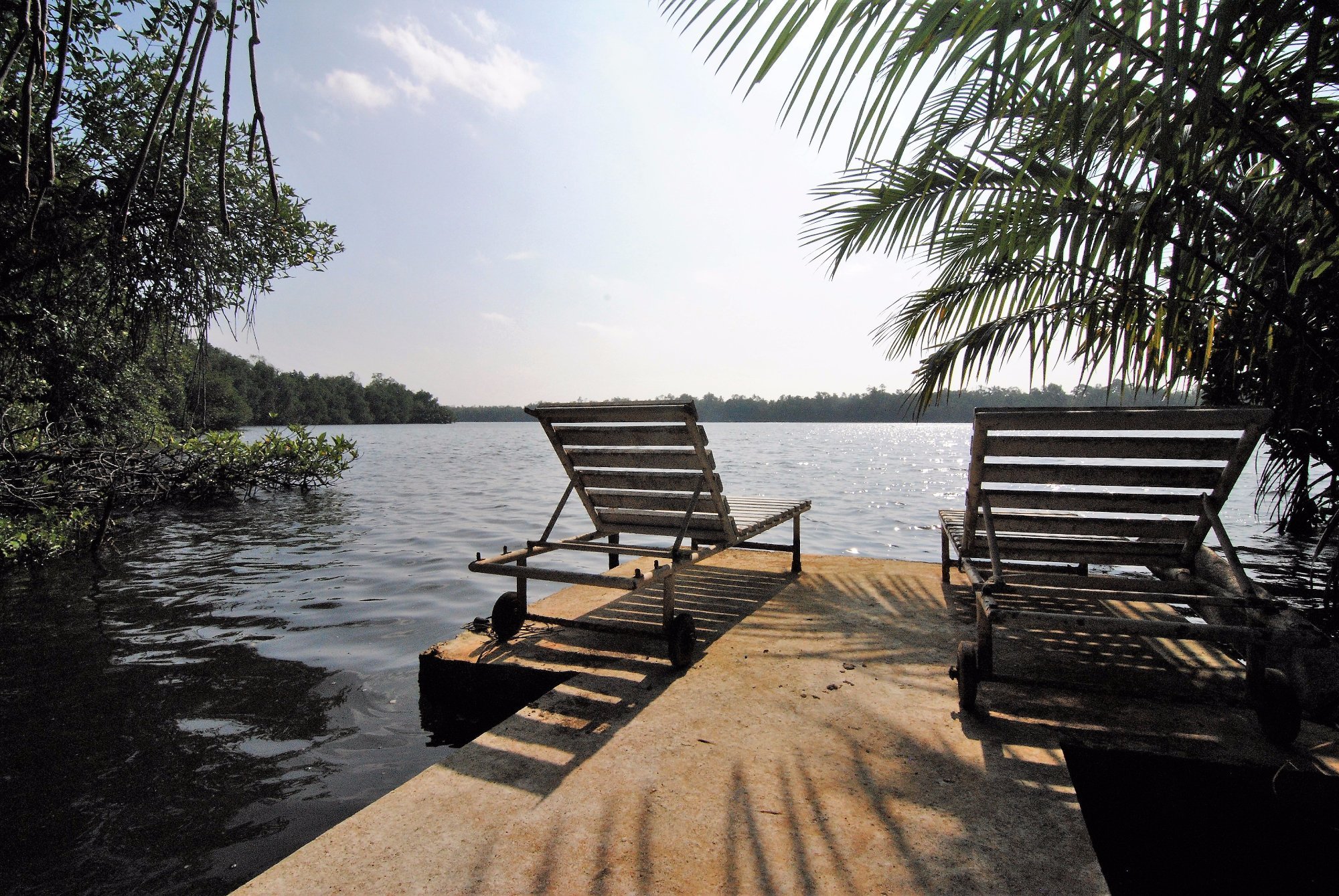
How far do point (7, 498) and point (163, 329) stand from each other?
14.1ft

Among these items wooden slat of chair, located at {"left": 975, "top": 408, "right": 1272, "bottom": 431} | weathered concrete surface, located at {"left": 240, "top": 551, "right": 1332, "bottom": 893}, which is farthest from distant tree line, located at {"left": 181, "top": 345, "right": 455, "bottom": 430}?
wooden slat of chair, located at {"left": 975, "top": 408, "right": 1272, "bottom": 431}

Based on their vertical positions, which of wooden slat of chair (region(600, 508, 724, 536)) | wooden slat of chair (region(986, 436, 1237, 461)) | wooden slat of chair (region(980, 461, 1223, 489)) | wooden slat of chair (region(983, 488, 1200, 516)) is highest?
wooden slat of chair (region(986, 436, 1237, 461))

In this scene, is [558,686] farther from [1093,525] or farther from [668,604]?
[1093,525]

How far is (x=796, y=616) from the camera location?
14.9 ft

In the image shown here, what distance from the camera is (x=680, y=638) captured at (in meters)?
3.55

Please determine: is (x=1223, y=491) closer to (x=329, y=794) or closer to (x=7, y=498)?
(x=329, y=794)

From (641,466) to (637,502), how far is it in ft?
1.05

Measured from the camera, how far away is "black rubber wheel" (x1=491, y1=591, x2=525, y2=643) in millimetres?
4051

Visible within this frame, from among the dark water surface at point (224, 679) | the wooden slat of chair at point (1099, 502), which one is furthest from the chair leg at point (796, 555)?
the dark water surface at point (224, 679)

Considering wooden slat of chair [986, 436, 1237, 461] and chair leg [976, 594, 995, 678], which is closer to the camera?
chair leg [976, 594, 995, 678]

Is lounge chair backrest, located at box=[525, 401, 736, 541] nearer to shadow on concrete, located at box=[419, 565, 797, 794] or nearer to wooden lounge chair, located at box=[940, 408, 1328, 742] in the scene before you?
shadow on concrete, located at box=[419, 565, 797, 794]

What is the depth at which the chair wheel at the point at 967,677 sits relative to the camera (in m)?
2.96

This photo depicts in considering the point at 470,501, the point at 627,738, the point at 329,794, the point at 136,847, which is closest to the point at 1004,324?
the point at 627,738

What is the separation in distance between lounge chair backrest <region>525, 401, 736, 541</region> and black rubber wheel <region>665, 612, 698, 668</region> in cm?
70
